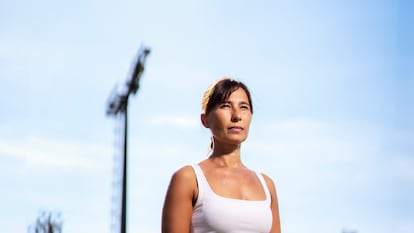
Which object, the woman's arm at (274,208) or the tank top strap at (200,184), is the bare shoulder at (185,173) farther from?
the woman's arm at (274,208)

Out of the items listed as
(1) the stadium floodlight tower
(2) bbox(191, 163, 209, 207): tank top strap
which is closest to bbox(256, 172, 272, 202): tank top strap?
(2) bbox(191, 163, 209, 207): tank top strap

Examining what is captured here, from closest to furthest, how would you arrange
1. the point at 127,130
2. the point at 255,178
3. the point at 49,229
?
1. the point at 255,178
2. the point at 127,130
3. the point at 49,229

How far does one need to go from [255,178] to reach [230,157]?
152mm

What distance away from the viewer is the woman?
408 centimetres

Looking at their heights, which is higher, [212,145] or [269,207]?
[212,145]

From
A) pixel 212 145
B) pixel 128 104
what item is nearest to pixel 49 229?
pixel 128 104

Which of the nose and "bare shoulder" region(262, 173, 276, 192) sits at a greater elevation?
the nose

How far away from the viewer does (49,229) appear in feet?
95.6

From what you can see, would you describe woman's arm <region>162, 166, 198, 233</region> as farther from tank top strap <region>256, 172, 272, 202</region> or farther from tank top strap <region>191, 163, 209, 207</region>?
tank top strap <region>256, 172, 272, 202</region>

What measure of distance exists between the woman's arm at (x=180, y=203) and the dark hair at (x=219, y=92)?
308 millimetres

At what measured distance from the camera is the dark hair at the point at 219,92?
4.24 meters

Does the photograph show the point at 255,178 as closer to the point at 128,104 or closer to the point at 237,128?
the point at 237,128

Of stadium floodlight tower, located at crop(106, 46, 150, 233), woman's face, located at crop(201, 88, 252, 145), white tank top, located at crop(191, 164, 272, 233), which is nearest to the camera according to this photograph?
white tank top, located at crop(191, 164, 272, 233)

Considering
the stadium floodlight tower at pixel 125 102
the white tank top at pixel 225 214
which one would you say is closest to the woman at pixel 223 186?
the white tank top at pixel 225 214
